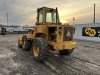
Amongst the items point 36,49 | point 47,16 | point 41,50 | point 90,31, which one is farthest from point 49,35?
point 90,31

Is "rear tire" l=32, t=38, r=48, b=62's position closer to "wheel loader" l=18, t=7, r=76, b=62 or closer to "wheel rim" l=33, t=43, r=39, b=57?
"wheel loader" l=18, t=7, r=76, b=62

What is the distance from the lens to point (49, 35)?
927 centimetres

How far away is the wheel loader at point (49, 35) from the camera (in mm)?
8398

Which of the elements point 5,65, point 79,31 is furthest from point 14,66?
point 79,31

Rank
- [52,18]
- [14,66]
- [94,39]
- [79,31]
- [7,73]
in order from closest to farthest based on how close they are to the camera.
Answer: [7,73] < [14,66] < [52,18] < [94,39] < [79,31]

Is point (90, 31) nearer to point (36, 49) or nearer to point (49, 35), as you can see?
point (49, 35)

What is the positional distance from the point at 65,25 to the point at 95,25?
13.9 m

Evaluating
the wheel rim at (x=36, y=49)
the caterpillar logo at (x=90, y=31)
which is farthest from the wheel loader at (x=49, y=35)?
the caterpillar logo at (x=90, y=31)

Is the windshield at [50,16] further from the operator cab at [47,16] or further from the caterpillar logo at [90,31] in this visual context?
the caterpillar logo at [90,31]

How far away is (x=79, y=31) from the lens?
24562 millimetres

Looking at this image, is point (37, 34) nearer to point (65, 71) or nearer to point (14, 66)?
point (14, 66)

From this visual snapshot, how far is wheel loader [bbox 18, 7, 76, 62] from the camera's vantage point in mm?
8398

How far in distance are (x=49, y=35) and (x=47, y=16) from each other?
1.16 m

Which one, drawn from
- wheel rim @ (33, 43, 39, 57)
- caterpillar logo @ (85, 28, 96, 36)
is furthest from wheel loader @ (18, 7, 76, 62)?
caterpillar logo @ (85, 28, 96, 36)
